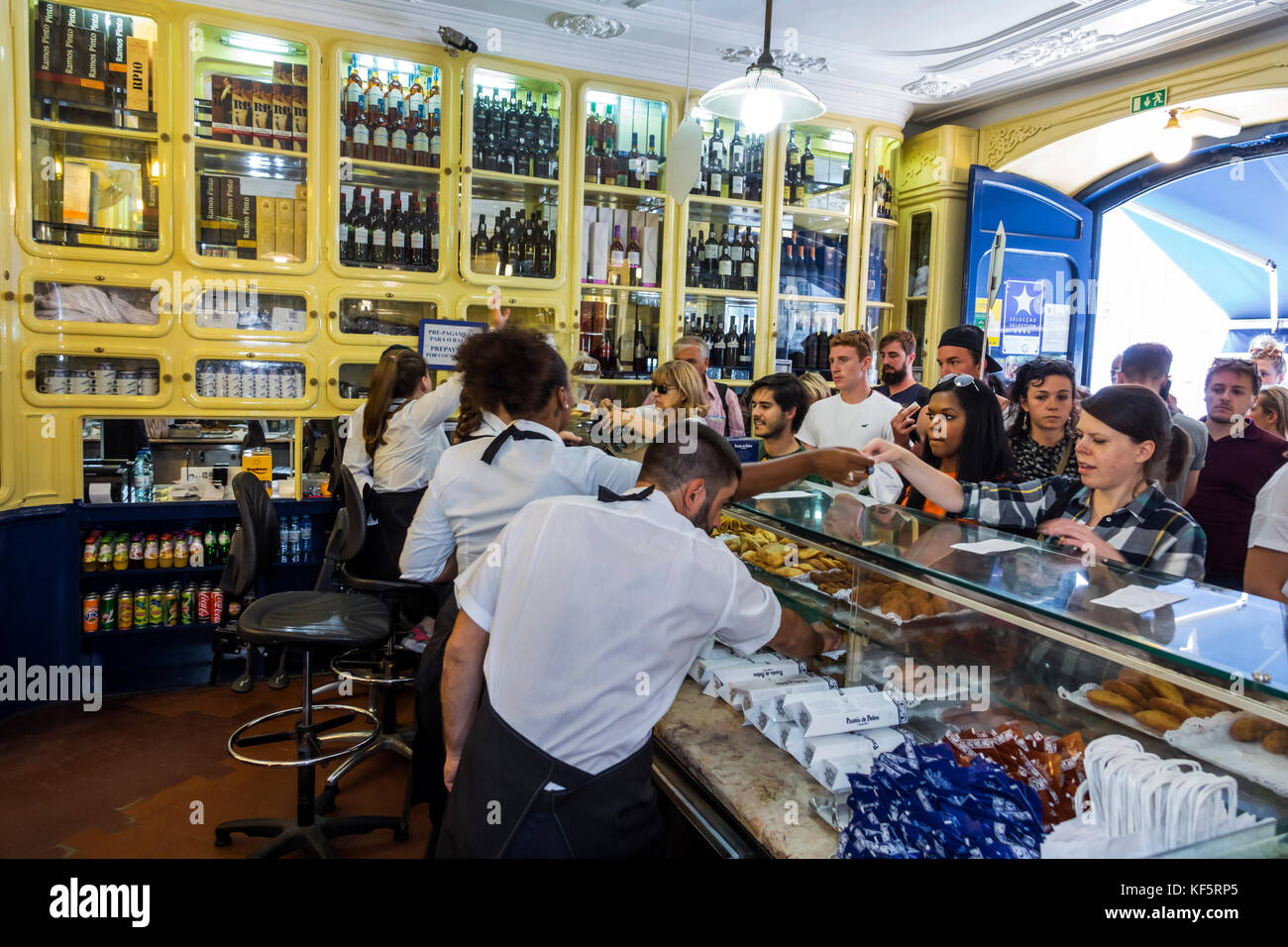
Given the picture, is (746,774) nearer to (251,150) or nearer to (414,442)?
(414,442)

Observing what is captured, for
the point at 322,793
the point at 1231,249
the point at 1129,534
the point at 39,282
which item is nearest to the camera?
the point at 1129,534

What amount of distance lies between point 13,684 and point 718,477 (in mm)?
3871

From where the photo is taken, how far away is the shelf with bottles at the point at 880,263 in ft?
18.7

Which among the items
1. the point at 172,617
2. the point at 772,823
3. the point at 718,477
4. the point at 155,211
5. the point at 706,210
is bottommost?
the point at 172,617

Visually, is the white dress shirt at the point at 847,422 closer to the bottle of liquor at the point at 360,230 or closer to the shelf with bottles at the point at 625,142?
the shelf with bottles at the point at 625,142

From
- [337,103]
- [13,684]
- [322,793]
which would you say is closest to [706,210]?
[337,103]

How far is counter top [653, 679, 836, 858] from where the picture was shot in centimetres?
141

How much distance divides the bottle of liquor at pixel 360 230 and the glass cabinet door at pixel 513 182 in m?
0.49

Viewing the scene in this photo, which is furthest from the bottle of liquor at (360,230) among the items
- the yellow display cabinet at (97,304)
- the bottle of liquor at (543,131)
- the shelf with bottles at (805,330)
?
the shelf with bottles at (805,330)

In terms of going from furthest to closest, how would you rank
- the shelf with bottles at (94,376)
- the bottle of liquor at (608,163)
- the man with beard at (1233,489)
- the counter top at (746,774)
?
the bottle of liquor at (608,163) → the shelf with bottles at (94,376) → the man with beard at (1233,489) → the counter top at (746,774)

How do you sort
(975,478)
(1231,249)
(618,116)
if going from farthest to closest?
(1231,249) → (618,116) → (975,478)

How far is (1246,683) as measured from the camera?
1100 mm

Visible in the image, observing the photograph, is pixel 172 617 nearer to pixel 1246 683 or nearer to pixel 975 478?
pixel 975 478

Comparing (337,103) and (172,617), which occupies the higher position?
(337,103)
